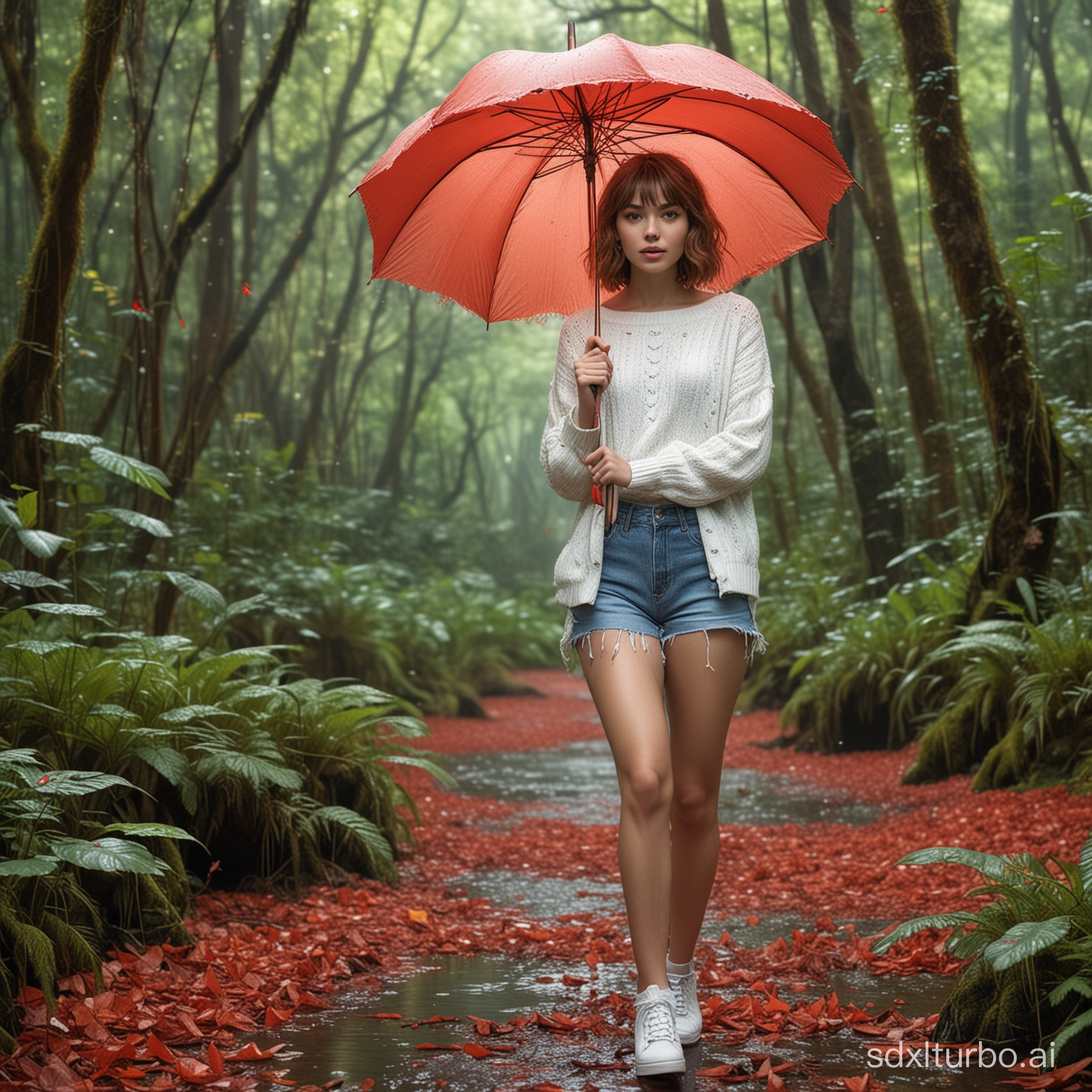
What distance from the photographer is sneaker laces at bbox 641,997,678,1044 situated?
2.35 meters

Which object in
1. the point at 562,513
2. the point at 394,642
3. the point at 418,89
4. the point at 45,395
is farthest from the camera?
the point at 562,513

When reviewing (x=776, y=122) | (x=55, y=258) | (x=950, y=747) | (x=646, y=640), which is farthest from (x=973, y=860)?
(x=55, y=258)

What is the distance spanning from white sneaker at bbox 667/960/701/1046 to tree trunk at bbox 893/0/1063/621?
4.40 m

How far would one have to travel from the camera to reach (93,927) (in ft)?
10.0

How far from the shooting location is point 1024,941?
2.26m

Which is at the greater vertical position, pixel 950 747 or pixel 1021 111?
pixel 1021 111

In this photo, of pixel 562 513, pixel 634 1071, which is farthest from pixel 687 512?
pixel 562 513

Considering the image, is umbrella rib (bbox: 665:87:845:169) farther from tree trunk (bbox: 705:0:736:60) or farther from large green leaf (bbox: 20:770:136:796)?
tree trunk (bbox: 705:0:736:60)

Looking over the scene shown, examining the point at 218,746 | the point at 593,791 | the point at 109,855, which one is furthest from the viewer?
the point at 593,791

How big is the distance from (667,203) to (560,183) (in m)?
0.71

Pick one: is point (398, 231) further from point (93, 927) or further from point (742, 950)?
point (742, 950)

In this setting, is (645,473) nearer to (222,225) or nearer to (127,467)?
(127,467)

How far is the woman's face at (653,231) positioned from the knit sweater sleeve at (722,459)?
0.94 feet

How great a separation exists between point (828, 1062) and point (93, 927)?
2.11 meters
